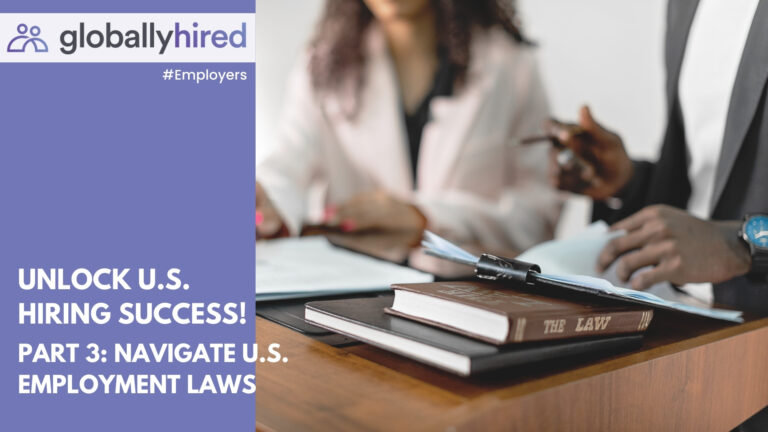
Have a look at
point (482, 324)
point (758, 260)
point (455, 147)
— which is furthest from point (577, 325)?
point (455, 147)

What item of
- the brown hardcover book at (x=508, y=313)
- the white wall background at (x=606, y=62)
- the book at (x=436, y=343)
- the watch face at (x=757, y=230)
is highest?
the white wall background at (x=606, y=62)

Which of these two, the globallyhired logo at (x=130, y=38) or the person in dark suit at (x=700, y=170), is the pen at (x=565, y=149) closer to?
the person in dark suit at (x=700, y=170)

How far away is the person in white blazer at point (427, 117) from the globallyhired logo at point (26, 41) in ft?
3.50

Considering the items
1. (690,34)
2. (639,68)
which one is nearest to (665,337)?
(690,34)

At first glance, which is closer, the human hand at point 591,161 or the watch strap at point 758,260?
the watch strap at point 758,260

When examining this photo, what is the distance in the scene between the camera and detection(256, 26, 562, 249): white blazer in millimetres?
1525

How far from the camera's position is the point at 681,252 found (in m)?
0.63

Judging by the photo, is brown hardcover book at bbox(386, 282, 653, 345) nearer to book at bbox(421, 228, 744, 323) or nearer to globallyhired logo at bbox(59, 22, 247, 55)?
book at bbox(421, 228, 744, 323)

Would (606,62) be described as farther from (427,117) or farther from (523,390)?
(523,390)

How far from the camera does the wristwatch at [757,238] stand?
0.66 metres

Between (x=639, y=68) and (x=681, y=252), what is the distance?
144 centimetres

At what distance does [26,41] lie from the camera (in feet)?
1.29

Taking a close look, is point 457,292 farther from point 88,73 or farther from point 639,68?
point 639,68

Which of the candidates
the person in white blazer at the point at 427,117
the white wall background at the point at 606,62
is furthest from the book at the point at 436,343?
the white wall background at the point at 606,62
